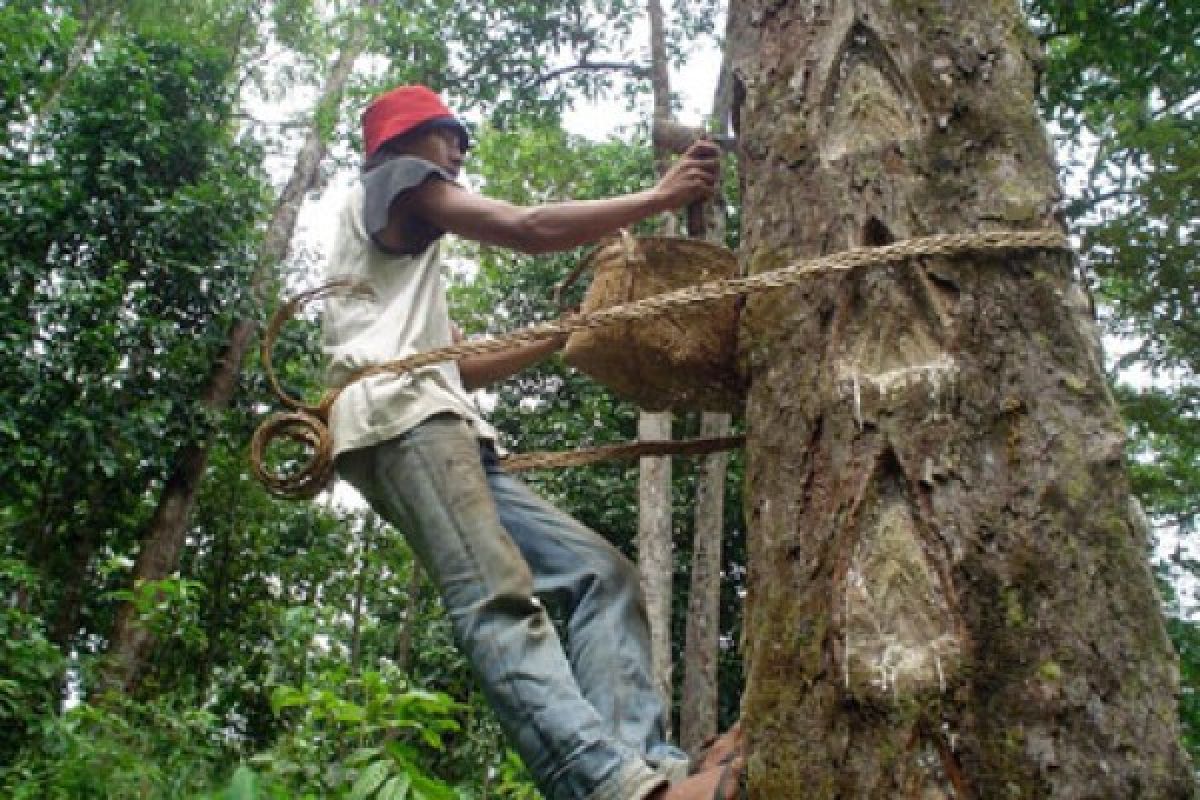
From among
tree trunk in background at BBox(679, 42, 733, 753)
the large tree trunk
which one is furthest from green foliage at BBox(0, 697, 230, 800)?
the large tree trunk

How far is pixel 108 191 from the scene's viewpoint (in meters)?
7.24

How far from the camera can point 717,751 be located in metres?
1.55

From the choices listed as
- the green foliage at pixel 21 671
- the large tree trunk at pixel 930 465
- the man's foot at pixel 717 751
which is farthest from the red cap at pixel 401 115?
the green foliage at pixel 21 671


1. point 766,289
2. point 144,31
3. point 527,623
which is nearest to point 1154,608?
point 766,289

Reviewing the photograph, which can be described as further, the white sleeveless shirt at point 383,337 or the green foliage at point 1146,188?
the green foliage at point 1146,188

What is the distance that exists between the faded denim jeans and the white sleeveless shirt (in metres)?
0.04

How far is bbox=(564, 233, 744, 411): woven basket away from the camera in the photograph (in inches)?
69.1

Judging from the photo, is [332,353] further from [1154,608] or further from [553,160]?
[553,160]

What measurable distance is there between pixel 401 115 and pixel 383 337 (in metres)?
0.49

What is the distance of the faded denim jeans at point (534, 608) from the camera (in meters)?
1.65

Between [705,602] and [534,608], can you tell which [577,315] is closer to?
[534,608]

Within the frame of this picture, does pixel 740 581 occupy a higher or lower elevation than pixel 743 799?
higher

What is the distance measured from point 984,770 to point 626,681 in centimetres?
91

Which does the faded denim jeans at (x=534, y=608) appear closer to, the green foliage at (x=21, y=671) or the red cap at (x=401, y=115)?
the red cap at (x=401, y=115)
